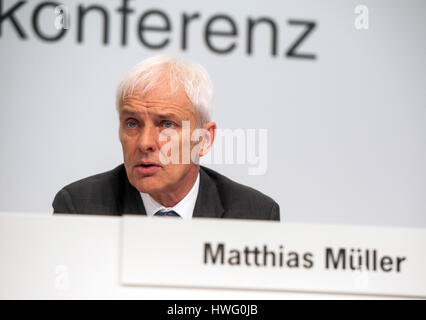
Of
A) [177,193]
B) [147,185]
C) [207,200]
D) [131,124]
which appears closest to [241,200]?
[207,200]

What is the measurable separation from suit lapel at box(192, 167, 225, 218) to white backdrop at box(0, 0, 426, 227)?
0.19 feet

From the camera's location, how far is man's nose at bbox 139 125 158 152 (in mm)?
2746

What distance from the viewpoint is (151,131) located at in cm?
275

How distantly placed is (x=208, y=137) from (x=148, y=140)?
0.69ft

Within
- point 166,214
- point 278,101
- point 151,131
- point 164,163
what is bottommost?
point 166,214

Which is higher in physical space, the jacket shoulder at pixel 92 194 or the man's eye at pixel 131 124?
the man's eye at pixel 131 124

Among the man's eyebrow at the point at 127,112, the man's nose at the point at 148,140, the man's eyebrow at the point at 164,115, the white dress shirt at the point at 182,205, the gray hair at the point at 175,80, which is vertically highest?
the gray hair at the point at 175,80

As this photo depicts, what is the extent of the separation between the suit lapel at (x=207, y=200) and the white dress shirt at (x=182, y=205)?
14 mm

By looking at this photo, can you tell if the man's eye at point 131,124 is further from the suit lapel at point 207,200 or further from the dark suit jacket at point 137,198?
the suit lapel at point 207,200

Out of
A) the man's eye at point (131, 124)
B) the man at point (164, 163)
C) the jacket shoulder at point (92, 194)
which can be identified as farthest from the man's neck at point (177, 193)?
the man's eye at point (131, 124)

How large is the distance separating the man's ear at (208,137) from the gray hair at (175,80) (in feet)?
0.06

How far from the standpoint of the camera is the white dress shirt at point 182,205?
2.79 m

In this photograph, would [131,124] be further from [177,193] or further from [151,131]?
[177,193]
